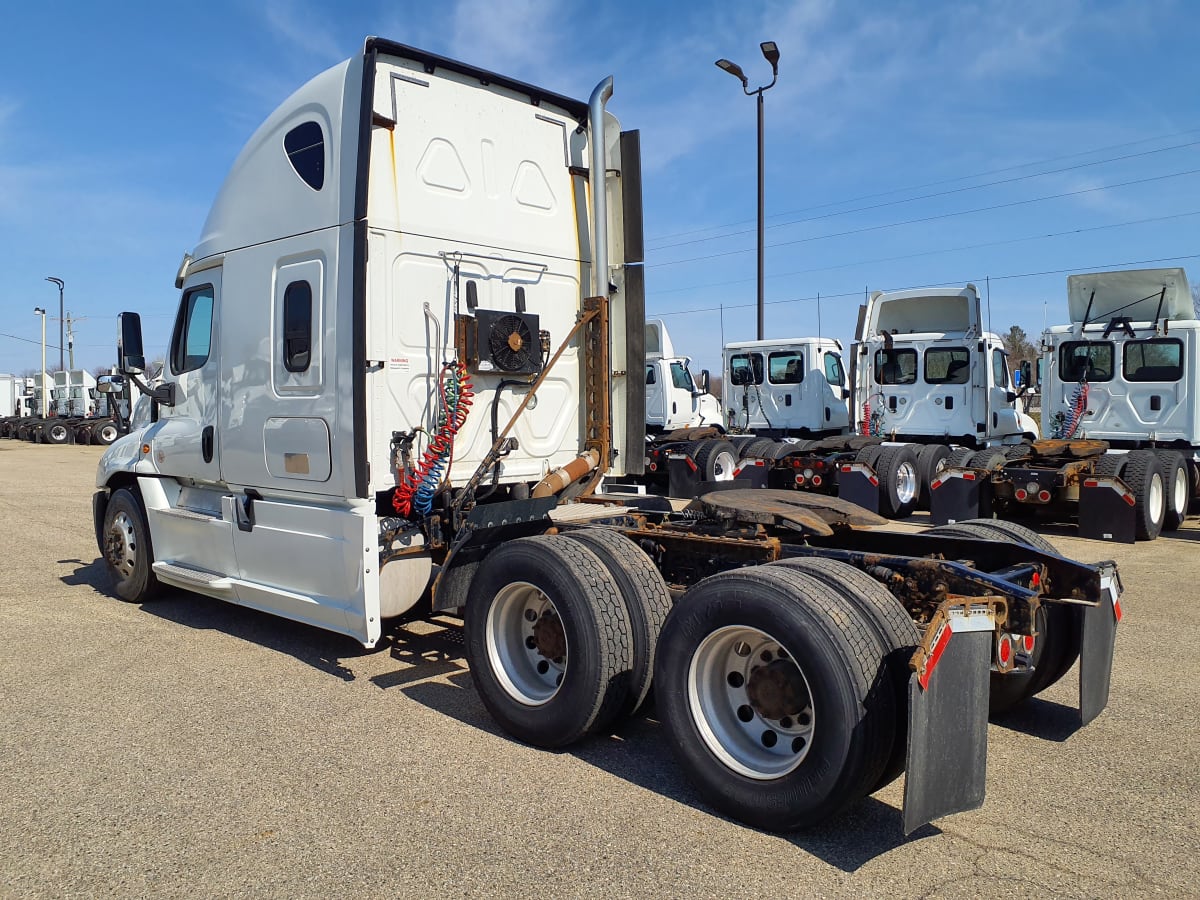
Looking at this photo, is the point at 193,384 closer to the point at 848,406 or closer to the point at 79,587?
the point at 79,587

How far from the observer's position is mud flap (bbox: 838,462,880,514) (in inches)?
526

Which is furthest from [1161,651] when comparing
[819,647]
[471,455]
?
[471,455]

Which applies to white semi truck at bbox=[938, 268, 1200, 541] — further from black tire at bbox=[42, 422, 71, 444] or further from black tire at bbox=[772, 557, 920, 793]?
black tire at bbox=[42, 422, 71, 444]

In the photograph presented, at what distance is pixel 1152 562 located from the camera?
9.93 m

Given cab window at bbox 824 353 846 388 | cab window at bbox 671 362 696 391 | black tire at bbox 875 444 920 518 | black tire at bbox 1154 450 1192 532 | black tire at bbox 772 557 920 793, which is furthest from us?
cab window at bbox 671 362 696 391

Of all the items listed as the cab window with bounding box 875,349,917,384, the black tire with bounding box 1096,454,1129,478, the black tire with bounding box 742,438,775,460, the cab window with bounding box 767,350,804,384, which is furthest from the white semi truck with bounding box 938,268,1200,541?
the cab window with bounding box 767,350,804,384

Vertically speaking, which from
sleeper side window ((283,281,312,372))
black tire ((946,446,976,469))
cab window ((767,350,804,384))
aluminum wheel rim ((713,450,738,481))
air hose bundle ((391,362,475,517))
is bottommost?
aluminum wheel rim ((713,450,738,481))

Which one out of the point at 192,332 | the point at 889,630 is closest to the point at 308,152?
the point at 192,332

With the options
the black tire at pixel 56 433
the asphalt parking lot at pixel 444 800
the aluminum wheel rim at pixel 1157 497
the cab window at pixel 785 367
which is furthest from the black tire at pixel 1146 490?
the black tire at pixel 56 433

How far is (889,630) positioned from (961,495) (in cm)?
950

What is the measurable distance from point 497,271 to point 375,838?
365 centimetres

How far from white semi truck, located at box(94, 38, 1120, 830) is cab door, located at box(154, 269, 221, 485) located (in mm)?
29

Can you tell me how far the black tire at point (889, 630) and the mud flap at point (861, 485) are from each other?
9.84 meters

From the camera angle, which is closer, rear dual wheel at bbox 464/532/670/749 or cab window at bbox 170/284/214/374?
rear dual wheel at bbox 464/532/670/749
